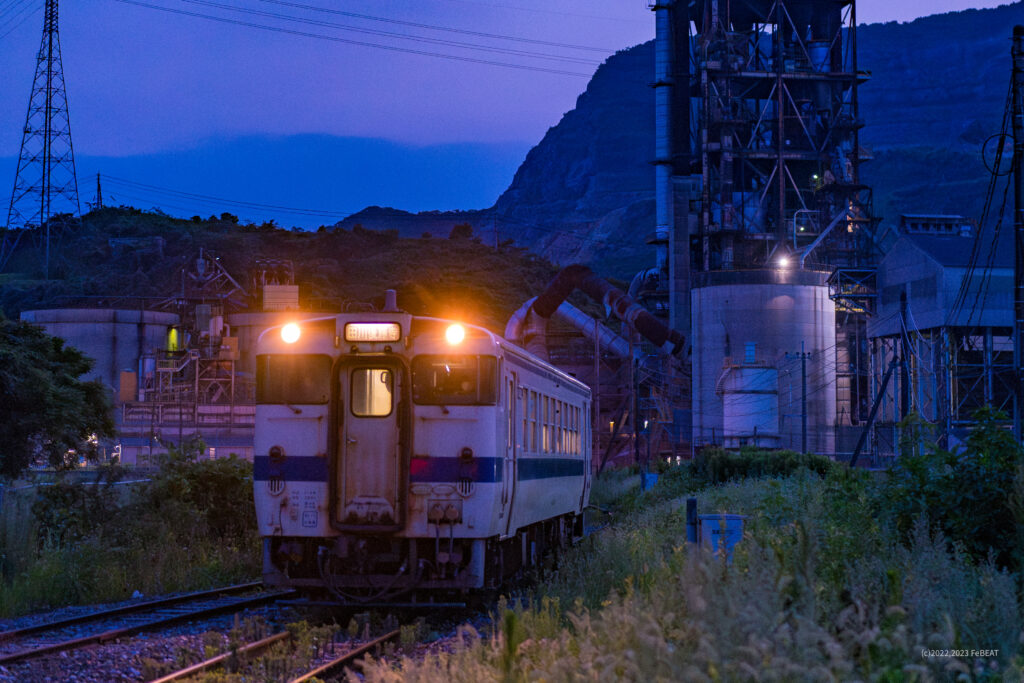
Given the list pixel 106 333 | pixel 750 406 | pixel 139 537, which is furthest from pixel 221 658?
pixel 106 333

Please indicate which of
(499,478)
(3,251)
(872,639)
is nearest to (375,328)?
(499,478)

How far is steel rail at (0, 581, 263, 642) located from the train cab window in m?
3.81

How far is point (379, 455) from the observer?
13.5m

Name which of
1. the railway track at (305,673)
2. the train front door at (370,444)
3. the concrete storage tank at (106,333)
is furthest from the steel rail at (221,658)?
the concrete storage tank at (106,333)

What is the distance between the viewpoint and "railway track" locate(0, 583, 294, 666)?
38.0 feet

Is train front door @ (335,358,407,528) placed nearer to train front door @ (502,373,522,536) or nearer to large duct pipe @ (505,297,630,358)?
train front door @ (502,373,522,536)

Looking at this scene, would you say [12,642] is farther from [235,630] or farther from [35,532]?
[35,532]

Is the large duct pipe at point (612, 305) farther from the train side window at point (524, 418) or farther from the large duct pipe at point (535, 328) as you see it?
the train side window at point (524, 418)

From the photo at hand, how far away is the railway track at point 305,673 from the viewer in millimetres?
10008

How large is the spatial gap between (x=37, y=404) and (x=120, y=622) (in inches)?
379

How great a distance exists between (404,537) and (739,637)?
331 inches

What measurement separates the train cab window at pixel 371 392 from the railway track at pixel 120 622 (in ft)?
10.5

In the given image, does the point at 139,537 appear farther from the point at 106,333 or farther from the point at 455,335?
the point at 106,333

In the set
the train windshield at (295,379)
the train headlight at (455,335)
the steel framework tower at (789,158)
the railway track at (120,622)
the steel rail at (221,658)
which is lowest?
the railway track at (120,622)
